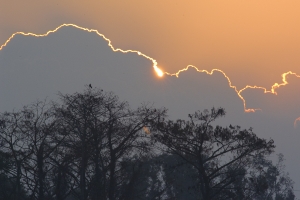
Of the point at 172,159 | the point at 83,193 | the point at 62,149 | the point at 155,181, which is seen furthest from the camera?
the point at 155,181

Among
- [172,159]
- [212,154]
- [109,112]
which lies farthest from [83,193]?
[172,159]

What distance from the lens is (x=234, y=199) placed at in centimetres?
4175

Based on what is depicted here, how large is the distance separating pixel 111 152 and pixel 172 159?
3896 cm

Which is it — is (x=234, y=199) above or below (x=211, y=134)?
below

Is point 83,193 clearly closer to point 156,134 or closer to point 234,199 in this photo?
point 156,134

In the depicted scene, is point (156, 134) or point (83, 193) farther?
point (156, 134)

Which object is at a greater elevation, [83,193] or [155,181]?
[155,181]

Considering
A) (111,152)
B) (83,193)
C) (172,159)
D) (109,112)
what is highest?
(172,159)

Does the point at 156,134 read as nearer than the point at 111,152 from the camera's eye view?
No

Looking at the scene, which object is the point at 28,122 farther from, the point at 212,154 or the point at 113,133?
the point at 212,154

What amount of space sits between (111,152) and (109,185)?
2.35 m

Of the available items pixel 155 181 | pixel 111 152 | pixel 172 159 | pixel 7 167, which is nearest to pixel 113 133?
pixel 111 152

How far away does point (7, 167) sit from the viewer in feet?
136

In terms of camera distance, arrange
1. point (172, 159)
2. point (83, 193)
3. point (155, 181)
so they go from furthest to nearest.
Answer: point (155, 181)
point (172, 159)
point (83, 193)
